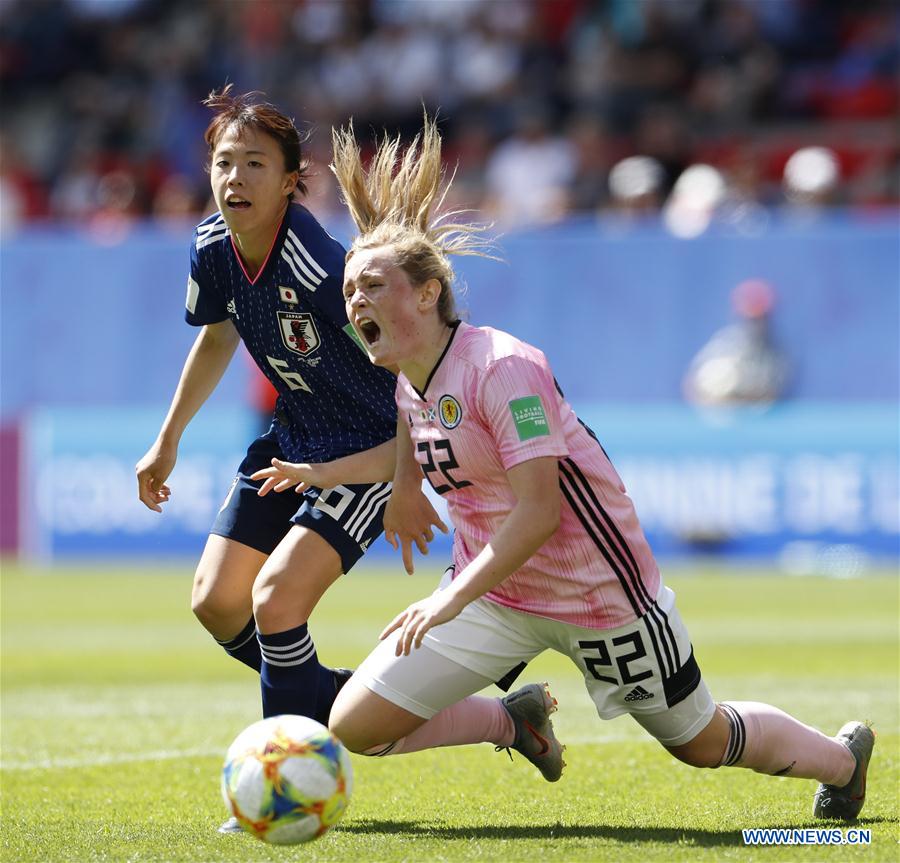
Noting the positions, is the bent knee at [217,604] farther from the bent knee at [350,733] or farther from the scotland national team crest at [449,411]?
the scotland national team crest at [449,411]

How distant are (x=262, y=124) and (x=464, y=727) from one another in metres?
2.07

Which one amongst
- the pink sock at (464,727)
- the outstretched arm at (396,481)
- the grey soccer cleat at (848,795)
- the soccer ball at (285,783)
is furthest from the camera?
the pink sock at (464,727)

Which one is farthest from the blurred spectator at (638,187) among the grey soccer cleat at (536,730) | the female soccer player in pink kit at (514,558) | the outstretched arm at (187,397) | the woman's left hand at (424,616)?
the woman's left hand at (424,616)

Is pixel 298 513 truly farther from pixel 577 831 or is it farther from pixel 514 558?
pixel 577 831

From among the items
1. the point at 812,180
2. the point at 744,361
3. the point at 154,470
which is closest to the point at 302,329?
the point at 154,470

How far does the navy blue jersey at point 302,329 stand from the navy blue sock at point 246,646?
0.63 metres

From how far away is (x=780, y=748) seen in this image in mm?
5277

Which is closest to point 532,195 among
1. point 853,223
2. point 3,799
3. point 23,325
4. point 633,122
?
point 633,122

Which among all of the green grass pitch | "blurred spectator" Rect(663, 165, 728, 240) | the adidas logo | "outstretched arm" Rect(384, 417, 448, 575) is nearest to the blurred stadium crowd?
"blurred spectator" Rect(663, 165, 728, 240)

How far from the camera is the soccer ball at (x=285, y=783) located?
4719mm

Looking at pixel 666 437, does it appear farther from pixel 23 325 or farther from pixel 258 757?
pixel 258 757

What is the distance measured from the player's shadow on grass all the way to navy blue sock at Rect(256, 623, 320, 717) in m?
0.45

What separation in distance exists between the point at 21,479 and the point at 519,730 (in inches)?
493

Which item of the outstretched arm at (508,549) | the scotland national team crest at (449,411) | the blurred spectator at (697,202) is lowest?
the outstretched arm at (508,549)
